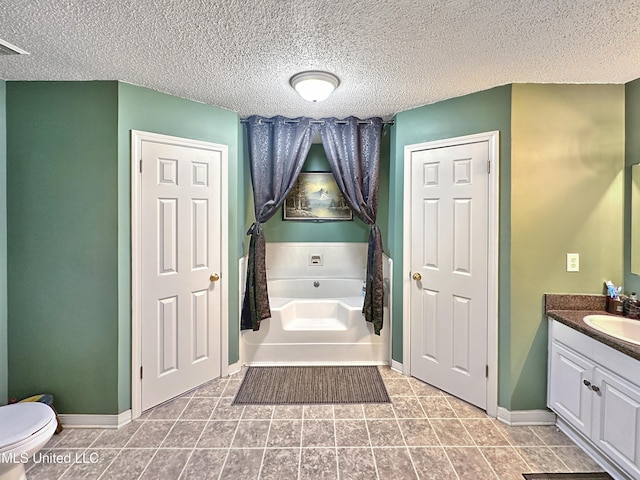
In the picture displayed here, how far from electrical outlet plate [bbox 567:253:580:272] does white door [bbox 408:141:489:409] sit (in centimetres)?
51

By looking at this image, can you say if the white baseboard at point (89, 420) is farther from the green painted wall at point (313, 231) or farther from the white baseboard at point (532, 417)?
the white baseboard at point (532, 417)

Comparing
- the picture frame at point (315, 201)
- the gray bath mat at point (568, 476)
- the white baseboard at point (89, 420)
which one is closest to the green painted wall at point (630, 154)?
the gray bath mat at point (568, 476)

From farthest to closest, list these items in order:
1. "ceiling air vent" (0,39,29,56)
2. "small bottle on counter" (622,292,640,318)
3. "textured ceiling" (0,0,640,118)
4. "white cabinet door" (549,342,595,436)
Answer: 1. "small bottle on counter" (622,292,640,318)
2. "white cabinet door" (549,342,595,436)
3. "ceiling air vent" (0,39,29,56)
4. "textured ceiling" (0,0,640,118)

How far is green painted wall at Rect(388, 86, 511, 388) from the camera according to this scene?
2.18 metres

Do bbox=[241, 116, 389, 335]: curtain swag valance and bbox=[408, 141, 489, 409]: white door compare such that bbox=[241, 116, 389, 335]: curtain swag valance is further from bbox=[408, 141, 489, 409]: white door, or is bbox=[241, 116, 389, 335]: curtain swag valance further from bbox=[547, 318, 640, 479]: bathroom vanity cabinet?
bbox=[547, 318, 640, 479]: bathroom vanity cabinet

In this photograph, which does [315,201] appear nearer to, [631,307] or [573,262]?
[573,262]

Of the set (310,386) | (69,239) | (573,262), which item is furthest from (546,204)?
(69,239)

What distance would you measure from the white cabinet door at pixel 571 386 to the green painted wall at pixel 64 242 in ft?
9.63

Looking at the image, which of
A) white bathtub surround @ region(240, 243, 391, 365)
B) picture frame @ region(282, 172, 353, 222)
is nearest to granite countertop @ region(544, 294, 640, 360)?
white bathtub surround @ region(240, 243, 391, 365)

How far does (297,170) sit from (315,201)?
808 mm

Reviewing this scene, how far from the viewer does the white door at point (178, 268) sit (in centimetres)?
230

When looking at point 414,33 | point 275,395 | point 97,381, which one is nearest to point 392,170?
point 414,33

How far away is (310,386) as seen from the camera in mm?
2652

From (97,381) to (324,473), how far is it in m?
1.62
